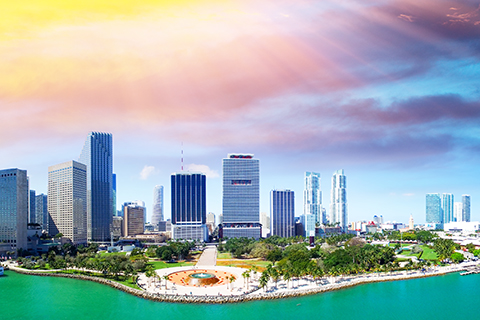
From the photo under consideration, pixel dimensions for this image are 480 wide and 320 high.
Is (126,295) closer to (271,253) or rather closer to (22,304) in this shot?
(22,304)

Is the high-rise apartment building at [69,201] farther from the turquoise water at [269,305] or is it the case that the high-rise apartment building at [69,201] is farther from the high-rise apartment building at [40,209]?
the turquoise water at [269,305]

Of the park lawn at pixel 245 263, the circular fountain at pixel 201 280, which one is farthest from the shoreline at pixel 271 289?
the park lawn at pixel 245 263

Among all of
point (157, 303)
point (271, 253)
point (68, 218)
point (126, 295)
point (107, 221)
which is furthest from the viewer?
point (107, 221)

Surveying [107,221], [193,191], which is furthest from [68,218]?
[193,191]

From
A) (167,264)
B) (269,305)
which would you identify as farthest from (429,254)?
(167,264)

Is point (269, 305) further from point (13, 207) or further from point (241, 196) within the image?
point (241, 196)

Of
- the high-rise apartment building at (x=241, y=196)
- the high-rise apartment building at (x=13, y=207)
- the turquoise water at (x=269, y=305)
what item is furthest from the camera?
the high-rise apartment building at (x=241, y=196)
